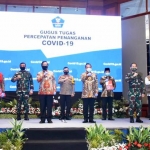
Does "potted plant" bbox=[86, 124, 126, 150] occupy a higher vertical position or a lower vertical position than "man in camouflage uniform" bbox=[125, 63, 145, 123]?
lower

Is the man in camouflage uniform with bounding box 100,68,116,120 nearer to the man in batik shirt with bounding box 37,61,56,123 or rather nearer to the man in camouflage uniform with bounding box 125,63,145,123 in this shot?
the man in camouflage uniform with bounding box 125,63,145,123

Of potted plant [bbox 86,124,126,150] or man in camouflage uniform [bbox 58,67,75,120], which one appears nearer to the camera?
potted plant [bbox 86,124,126,150]

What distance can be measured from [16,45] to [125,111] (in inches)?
134

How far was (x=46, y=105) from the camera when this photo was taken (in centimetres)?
634

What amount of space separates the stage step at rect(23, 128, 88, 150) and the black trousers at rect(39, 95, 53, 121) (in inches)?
36.5

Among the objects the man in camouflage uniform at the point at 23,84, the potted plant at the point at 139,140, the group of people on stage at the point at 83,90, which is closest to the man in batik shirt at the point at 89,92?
the group of people on stage at the point at 83,90

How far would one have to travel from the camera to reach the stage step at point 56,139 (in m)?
4.96

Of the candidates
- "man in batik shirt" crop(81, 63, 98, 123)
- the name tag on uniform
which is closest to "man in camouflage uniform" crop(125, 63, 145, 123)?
the name tag on uniform

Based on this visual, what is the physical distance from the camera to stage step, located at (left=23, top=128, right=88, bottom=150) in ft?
16.3

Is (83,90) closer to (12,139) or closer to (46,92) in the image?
(46,92)

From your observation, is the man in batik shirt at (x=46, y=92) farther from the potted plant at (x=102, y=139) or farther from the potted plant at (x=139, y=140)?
the potted plant at (x=139, y=140)

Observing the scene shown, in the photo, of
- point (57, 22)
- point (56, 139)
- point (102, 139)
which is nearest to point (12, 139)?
point (56, 139)

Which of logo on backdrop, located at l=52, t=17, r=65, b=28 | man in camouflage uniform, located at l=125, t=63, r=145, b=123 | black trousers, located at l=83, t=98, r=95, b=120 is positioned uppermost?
logo on backdrop, located at l=52, t=17, r=65, b=28

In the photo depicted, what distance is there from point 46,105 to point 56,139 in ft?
3.95
